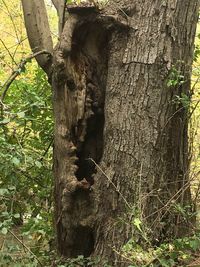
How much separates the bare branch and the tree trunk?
646mm

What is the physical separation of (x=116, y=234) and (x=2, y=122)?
1.32 m

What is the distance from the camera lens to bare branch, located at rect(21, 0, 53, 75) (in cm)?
439

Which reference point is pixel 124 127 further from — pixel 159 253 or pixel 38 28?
pixel 38 28

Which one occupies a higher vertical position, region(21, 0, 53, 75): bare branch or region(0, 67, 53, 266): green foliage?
region(21, 0, 53, 75): bare branch

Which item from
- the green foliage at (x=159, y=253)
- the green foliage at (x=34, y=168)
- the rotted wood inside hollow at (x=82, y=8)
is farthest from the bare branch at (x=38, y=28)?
the green foliage at (x=159, y=253)

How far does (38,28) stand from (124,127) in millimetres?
1625

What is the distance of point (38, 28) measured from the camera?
443 centimetres

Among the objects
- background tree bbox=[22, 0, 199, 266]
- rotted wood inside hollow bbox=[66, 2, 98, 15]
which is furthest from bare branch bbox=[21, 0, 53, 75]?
rotted wood inside hollow bbox=[66, 2, 98, 15]

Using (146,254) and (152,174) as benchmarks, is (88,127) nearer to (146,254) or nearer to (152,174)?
(152,174)

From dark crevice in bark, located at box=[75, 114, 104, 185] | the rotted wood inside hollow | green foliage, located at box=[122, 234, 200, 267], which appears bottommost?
green foliage, located at box=[122, 234, 200, 267]

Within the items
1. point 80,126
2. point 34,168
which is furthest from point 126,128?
point 34,168

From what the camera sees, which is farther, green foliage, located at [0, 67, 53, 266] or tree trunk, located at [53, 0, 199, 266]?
green foliage, located at [0, 67, 53, 266]

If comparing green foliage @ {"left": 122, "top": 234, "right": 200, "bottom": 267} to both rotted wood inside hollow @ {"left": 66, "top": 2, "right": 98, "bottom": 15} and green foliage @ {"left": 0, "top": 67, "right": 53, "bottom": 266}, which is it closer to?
green foliage @ {"left": 0, "top": 67, "right": 53, "bottom": 266}

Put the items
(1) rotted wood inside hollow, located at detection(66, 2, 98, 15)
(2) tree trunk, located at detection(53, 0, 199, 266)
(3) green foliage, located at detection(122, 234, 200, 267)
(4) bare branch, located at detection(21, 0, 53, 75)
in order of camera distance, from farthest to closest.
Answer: (4) bare branch, located at detection(21, 0, 53, 75)
(1) rotted wood inside hollow, located at detection(66, 2, 98, 15)
(2) tree trunk, located at detection(53, 0, 199, 266)
(3) green foliage, located at detection(122, 234, 200, 267)
